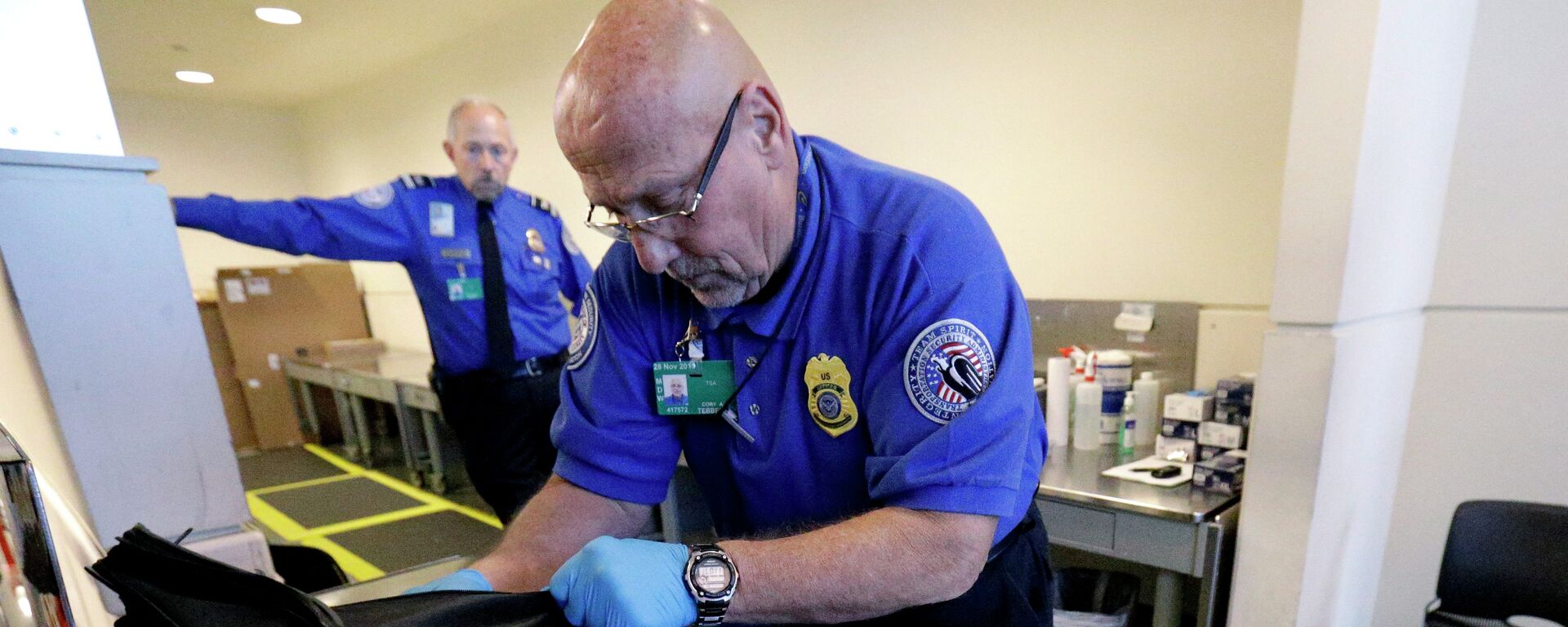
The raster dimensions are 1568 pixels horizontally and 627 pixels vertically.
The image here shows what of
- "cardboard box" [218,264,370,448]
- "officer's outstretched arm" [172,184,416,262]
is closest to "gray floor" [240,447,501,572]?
"cardboard box" [218,264,370,448]

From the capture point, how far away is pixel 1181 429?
1845 millimetres

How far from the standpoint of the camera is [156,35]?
3.95 metres

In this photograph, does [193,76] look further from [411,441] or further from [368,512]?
[368,512]

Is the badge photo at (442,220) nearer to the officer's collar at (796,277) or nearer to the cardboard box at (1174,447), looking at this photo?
the officer's collar at (796,277)

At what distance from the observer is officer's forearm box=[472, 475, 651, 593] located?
3.19 feet

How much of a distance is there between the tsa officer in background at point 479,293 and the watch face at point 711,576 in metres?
1.96

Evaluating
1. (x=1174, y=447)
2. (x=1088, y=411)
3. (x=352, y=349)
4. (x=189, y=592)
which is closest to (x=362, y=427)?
(x=352, y=349)

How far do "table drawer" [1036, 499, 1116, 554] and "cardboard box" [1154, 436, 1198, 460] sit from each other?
373 mm

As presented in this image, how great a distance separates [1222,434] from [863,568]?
1.37 metres

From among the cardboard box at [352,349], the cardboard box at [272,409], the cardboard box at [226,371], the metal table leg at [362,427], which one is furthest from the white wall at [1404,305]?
the cardboard box at [226,371]

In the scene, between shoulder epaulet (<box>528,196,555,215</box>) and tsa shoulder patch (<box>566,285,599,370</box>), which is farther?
shoulder epaulet (<box>528,196,555,215</box>)

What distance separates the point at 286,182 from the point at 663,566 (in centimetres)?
697

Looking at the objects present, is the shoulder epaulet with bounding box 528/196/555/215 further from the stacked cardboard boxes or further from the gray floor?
the stacked cardboard boxes

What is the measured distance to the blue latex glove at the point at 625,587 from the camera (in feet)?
2.45
